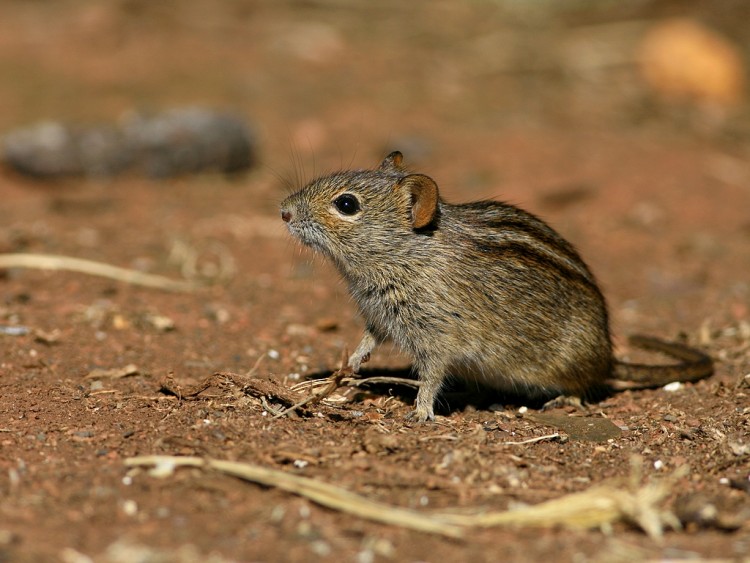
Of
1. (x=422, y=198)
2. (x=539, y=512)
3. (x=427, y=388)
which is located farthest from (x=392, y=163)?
(x=539, y=512)

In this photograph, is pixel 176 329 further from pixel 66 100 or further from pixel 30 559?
→ pixel 66 100

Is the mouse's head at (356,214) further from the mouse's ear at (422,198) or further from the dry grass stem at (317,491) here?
the dry grass stem at (317,491)

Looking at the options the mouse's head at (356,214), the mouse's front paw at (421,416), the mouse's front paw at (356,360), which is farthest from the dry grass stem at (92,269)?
the mouse's front paw at (421,416)

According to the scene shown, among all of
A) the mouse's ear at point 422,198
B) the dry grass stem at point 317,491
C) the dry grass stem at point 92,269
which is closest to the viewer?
the dry grass stem at point 317,491

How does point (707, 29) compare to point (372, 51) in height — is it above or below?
above

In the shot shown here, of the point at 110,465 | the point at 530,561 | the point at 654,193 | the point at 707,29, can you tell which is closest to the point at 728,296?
the point at 654,193

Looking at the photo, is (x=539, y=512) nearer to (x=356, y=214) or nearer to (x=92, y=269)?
(x=356, y=214)

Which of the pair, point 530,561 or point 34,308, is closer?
point 530,561

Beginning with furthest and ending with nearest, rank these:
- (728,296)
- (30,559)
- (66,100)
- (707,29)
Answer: (707,29)
(66,100)
(728,296)
(30,559)
